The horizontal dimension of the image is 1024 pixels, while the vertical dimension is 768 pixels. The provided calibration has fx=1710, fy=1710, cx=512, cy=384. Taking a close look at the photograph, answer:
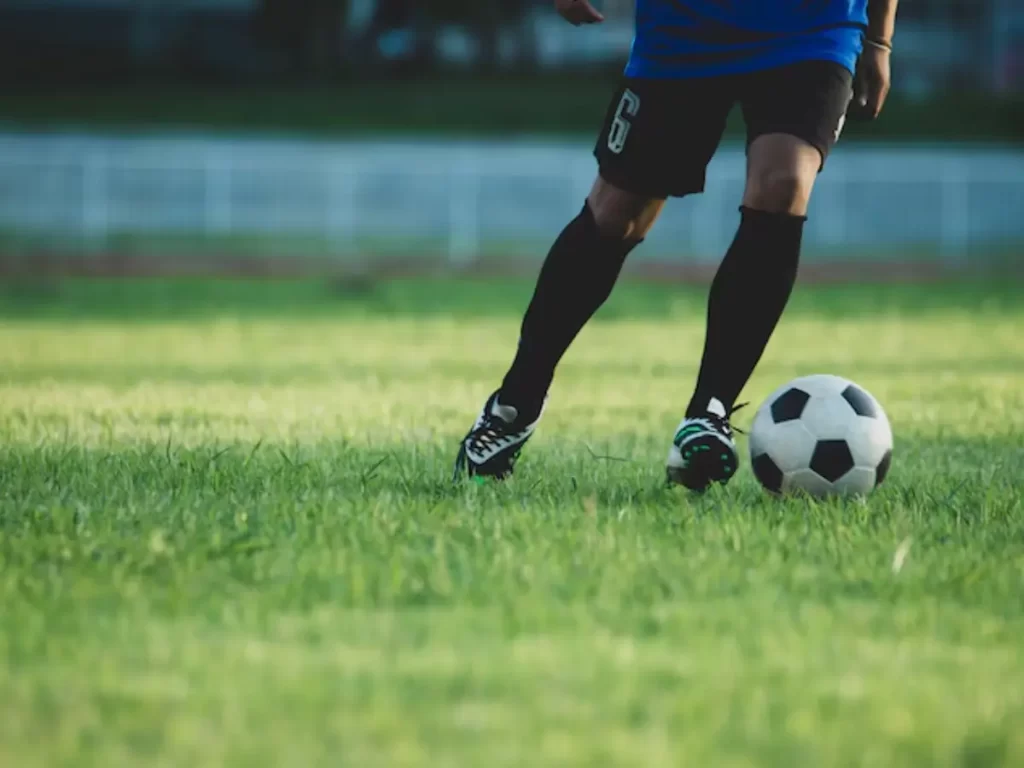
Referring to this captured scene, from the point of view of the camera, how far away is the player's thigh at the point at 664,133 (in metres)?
4.34

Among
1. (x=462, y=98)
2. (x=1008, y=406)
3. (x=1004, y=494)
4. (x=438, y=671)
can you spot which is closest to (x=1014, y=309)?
(x=1008, y=406)

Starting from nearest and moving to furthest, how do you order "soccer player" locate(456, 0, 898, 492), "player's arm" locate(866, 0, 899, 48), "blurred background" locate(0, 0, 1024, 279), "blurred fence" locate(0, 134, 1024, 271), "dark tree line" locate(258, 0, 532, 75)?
"soccer player" locate(456, 0, 898, 492) < "player's arm" locate(866, 0, 899, 48) < "blurred background" locate(0, 0, 1024, 279) < "blurred fence" locate(0, 134, 1024, 271) < "dark tree line" locate(258, 0, 532, 75)

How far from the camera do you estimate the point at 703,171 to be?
4.35 metres

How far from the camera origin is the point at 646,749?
2076 mm

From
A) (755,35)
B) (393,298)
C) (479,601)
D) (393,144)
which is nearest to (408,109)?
(393,144)

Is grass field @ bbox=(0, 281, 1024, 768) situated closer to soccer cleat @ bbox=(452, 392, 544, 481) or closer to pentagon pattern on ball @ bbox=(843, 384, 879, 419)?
soccer cleat @ bbox=(452, 392, 544, 481)

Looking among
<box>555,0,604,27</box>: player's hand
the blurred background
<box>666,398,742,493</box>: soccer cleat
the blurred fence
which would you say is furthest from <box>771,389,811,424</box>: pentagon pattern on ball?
the blurred fence

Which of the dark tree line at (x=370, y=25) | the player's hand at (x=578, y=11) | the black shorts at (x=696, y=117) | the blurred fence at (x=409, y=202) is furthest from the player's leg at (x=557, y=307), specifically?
the dark tree line at (x=370, y=25)

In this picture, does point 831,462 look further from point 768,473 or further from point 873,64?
point 873,64

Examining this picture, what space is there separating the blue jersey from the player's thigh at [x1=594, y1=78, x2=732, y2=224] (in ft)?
0.19

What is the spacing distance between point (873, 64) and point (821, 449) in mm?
1138

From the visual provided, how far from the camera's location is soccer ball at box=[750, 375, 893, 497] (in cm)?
431

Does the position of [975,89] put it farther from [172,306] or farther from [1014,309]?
[172,306]

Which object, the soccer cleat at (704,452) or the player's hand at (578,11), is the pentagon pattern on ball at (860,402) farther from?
the player's hand at (578,11)
